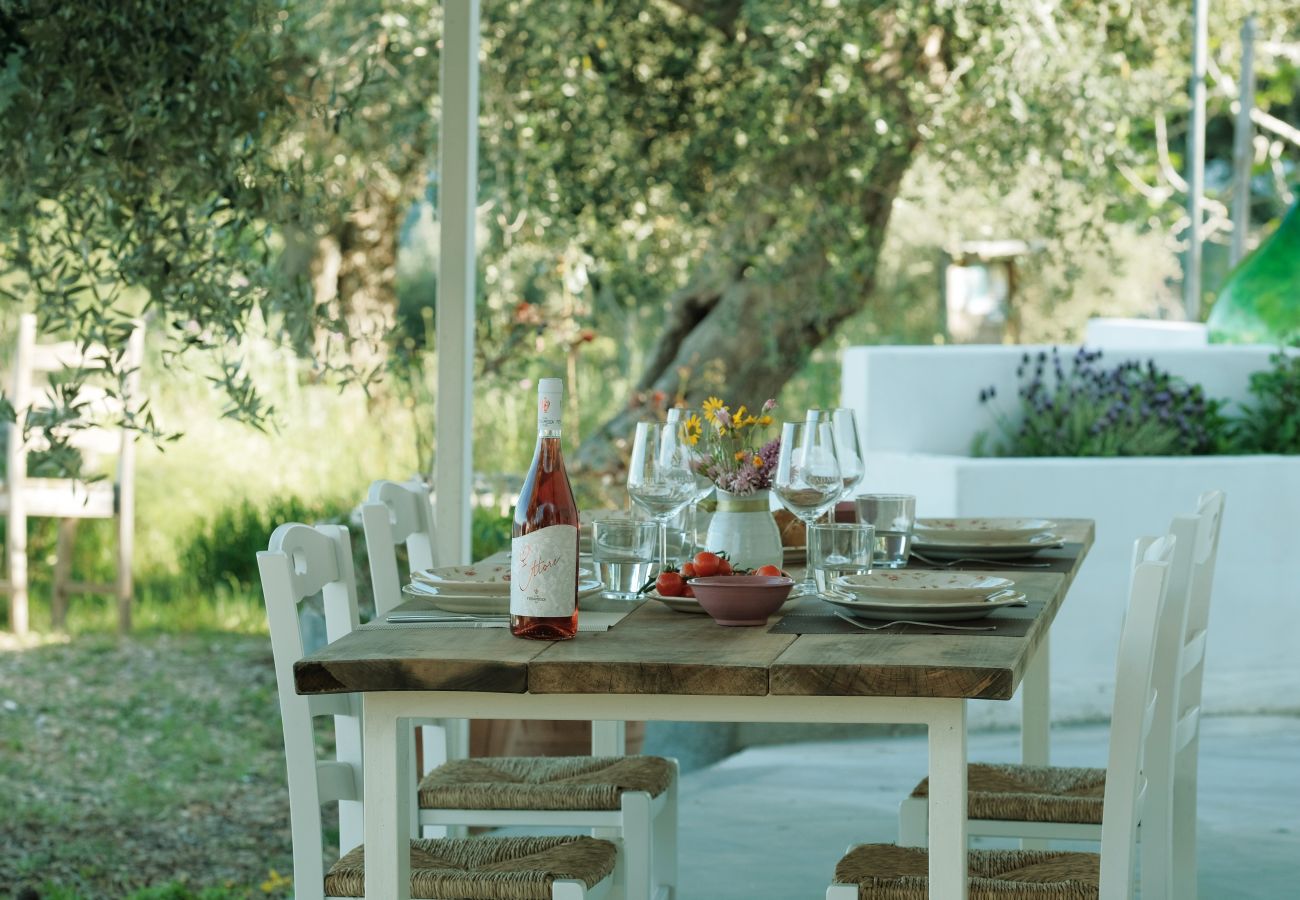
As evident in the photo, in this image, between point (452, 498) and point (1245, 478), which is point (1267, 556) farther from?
point (452, 498)

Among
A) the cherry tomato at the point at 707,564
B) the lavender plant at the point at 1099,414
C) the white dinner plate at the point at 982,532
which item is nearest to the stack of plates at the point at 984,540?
the white dinner plate at the point at 982,532

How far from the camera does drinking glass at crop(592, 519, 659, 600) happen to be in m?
2.14

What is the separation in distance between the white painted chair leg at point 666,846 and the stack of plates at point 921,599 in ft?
2.29

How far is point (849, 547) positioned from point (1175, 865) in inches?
33.4

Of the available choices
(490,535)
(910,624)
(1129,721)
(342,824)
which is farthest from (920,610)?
(490,535)

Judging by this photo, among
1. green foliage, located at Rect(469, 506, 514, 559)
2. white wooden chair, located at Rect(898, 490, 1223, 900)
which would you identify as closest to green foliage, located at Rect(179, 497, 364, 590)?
green foliage, located at Rect(469, 506, 514, 559)

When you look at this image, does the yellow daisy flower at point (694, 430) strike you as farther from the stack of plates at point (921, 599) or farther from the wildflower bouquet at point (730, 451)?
the stack of plates at point (921, 599)

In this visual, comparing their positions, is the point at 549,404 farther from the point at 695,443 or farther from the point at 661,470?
the point at 695,443

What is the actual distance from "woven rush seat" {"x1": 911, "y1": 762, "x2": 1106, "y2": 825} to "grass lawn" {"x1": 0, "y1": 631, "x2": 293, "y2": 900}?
1.84m

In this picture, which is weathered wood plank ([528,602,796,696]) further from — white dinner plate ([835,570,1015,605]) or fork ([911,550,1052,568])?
fork ([911,550,1052,568])

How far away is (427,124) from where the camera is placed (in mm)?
5633

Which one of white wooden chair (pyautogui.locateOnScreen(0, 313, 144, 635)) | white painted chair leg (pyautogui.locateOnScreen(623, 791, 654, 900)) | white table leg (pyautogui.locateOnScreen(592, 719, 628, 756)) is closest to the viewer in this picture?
white painted chair leg (pyautogui.locateOnScreen(623, 791, 654, 900))

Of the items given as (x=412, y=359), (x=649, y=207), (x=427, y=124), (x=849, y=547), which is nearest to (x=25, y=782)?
(x=412, y=359)

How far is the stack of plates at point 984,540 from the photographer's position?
2.55 metres
